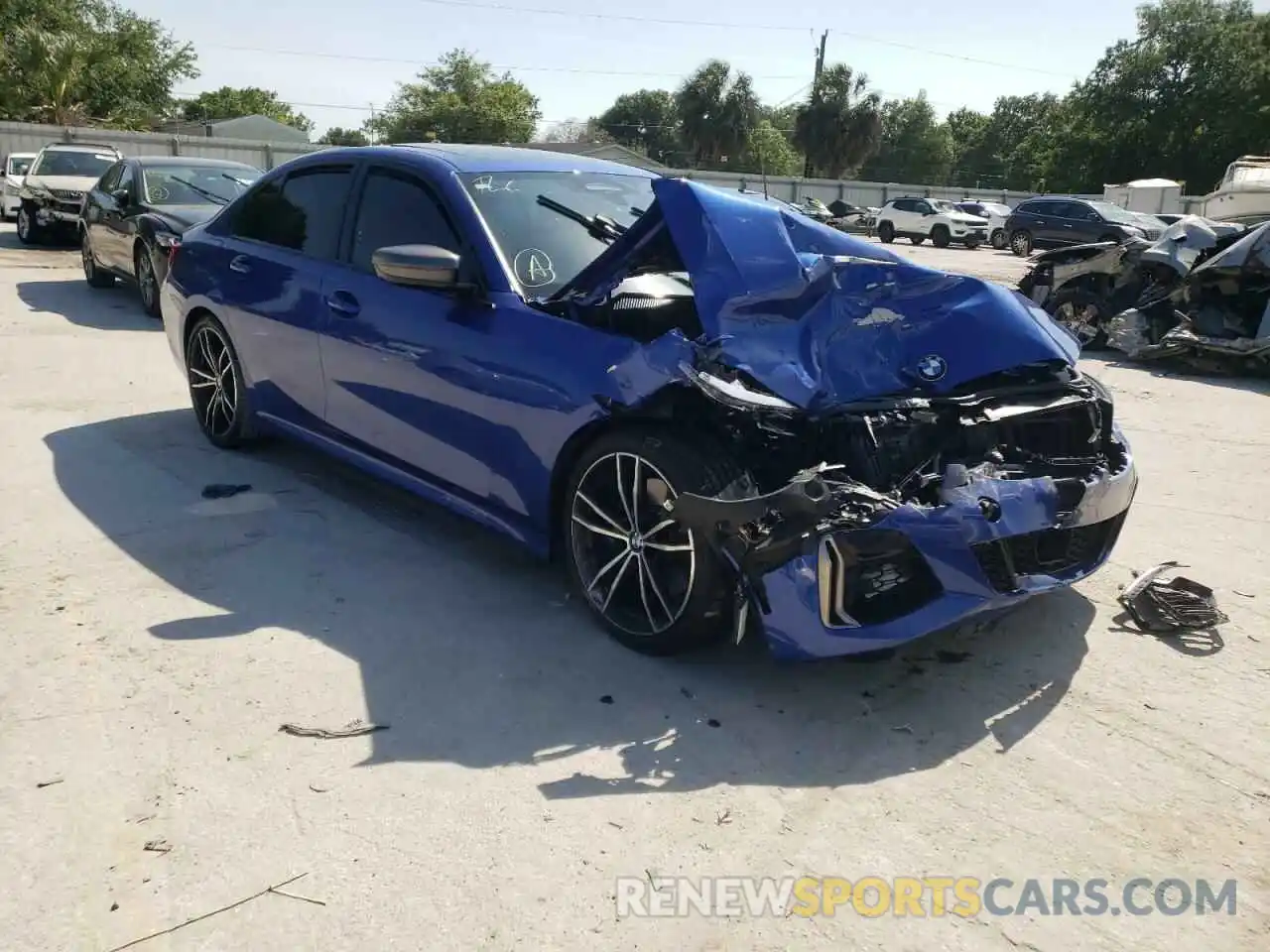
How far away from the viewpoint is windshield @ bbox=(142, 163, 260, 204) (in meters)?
10.9

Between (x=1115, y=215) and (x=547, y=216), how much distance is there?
84.7 ft

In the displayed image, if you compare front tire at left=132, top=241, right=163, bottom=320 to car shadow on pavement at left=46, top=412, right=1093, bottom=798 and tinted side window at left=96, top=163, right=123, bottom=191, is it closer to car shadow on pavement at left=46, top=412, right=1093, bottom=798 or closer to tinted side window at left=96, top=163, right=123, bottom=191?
tinted side window at left=96, top=163, right=123, bottom=191

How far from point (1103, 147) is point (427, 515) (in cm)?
5592

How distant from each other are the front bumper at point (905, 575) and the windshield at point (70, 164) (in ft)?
58.2

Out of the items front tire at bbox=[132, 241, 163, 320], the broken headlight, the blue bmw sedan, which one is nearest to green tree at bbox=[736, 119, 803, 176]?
front tire at bbox=[132, 241, 163, 320]

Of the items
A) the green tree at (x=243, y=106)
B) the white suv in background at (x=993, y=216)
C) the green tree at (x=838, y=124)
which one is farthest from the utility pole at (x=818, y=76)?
the green tree at (x=243, y=106)

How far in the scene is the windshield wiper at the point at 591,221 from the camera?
14.4 feet

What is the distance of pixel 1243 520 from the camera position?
17.5 feet

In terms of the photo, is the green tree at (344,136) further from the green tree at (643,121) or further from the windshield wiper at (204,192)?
the windshield wiper at (204,192)

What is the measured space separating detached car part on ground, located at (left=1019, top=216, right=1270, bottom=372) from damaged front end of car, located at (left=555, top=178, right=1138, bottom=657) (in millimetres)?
6953

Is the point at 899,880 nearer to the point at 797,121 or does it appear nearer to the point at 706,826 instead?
A: the point at 706,826

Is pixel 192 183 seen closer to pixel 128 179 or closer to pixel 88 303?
pixel 128 179

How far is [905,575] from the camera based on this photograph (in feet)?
10.3

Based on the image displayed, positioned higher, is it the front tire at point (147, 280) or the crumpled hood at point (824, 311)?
the crumpled hood at point (824, 311)
